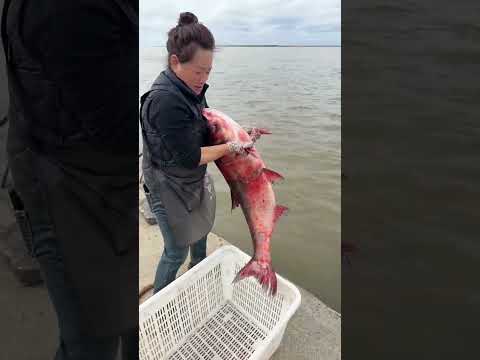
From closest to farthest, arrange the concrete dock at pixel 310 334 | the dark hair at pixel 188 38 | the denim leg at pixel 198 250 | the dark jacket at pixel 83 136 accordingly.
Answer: the dark jacket at pixel 83 136
the dark hair at pixel 188 38
the concrete dock at pixel 310 334
the denim leg at pixel 198 250

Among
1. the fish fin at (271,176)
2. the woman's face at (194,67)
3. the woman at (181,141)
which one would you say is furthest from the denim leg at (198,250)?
the woman's face at (194,67)

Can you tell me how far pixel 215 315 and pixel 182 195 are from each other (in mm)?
773

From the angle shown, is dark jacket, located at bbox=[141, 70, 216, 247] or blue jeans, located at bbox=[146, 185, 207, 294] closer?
dark jacket, located at bbox=[141, 70, 216, 247]

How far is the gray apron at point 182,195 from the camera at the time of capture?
1375mm

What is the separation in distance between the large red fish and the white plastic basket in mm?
197

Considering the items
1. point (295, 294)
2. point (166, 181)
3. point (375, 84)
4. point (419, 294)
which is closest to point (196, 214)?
point (166, 181)

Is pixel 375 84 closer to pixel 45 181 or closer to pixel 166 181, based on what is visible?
pixel 166 181

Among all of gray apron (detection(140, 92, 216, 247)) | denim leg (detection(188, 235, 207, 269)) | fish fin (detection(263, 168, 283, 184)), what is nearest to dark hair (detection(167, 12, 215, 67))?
gray apron (detection(140, 92, 216, 247))

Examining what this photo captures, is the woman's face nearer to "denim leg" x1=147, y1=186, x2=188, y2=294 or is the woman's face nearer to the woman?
the woman

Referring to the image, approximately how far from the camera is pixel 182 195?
55.4 inches

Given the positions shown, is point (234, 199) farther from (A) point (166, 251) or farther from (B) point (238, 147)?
(A) point (166, 251)

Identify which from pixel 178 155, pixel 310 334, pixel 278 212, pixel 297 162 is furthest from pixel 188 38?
pixel 297 162

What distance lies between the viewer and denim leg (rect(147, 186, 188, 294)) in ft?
4.75

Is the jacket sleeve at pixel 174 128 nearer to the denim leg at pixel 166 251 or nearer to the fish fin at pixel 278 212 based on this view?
the denim leg at pixel 166 251
